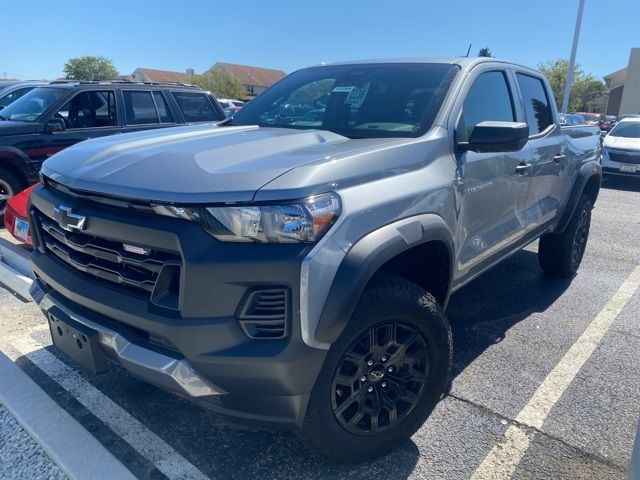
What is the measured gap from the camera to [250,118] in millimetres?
3564

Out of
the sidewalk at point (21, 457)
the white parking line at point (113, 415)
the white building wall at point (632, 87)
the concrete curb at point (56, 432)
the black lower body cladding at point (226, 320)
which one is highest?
the black lower body cladding at point (226, 320)

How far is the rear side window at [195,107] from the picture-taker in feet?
25.6

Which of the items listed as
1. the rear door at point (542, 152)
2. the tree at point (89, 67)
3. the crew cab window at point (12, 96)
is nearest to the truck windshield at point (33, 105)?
the crew cab window at point (12, 96)

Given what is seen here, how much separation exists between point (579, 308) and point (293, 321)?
3.40 metres

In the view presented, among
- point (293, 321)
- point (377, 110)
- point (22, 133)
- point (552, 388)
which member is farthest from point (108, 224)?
point (22, 133)

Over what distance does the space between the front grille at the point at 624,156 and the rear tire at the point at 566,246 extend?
7791mm

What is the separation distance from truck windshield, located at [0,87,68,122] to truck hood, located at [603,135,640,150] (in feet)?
37.3

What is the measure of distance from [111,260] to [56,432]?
0.97 meters

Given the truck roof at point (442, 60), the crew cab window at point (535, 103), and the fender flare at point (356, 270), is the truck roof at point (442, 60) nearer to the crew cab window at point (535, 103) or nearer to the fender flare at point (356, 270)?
the crew cab window at point (535, 103)

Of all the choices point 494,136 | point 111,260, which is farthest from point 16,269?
point 494,136

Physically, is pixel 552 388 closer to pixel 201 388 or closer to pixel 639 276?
pixel 201 388

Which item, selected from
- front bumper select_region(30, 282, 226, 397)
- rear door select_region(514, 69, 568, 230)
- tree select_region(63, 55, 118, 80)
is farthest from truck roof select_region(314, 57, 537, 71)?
tree select_region(63, 55, 118, 80)

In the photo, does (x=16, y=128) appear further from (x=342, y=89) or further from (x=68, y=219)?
(x=68, y=219)

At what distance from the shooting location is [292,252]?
1.84 m
